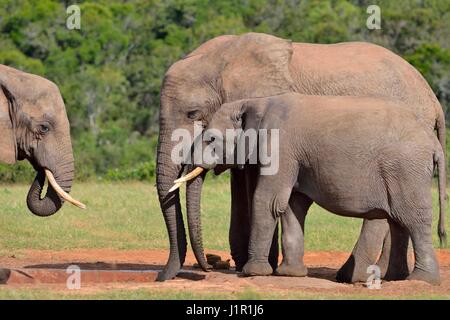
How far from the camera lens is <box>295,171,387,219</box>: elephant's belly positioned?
1150cm

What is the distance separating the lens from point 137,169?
2389 cm

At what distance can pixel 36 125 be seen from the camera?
11.5 metres

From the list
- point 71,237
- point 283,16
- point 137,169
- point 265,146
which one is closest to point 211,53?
A: point 265,146

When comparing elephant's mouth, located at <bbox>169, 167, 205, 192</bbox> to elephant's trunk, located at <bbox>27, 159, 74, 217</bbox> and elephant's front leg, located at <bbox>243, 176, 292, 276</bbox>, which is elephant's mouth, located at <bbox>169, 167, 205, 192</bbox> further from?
elephant's trunk, located at <bbox>27, 159, 74, 217</bbox>

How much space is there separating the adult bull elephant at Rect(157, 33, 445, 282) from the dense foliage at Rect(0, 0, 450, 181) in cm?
1489

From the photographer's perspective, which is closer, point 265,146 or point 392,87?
point 265,146

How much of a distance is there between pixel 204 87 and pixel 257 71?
526 millimetres

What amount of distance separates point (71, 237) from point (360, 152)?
18.9ft

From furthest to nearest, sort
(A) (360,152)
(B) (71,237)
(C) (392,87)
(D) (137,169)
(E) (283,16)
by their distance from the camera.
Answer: (E) (283,16) < (D) (137,169) < (B) (71,237) < (C) (392,87) < (A) (360,152)

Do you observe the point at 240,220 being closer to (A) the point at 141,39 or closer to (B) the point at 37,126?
(B) the point at 37,126

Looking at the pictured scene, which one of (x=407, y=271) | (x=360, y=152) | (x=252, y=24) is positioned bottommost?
(x=407, y=271)

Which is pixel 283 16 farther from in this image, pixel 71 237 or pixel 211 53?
pixel 211 53

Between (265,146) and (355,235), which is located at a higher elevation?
(265,146)

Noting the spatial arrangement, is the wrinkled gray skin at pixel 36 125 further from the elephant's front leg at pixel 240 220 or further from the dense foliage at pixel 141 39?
the dense foliage at pixel 141 39
